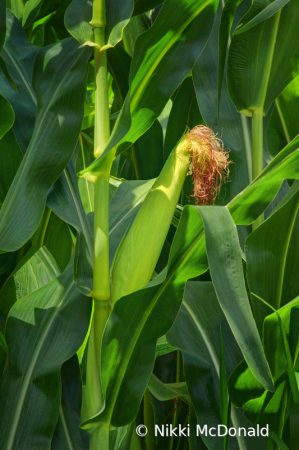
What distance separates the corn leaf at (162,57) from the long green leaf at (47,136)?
8 cm

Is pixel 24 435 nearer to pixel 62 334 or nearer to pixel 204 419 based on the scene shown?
pixel 62 334

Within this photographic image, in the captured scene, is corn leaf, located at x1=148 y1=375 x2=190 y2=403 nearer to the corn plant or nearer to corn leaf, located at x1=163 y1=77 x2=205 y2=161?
the corn plant

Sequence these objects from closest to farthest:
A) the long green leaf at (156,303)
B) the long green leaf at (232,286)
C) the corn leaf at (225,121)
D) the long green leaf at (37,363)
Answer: the long green leaf at (232,286) < the long green leaf at (156,303) < the long green leaf at (37,363) < the corn leaf at (225,121)

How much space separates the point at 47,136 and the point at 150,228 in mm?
209

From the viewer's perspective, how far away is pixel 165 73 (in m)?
0.62

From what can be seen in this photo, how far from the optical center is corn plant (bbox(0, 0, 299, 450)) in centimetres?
56

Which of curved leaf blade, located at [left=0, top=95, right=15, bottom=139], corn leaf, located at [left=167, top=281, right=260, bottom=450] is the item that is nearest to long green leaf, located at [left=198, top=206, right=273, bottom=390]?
corn leaf, located at [left=167, top=281, right=260, bottom=450]

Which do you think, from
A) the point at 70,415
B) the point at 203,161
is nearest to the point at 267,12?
the point at 203,161

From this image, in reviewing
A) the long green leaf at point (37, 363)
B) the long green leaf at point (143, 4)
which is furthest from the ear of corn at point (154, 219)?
the long green leaf at point (143, 4)

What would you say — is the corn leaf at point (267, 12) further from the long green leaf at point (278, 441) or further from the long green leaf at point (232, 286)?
the long green leaf at point (278, 441)

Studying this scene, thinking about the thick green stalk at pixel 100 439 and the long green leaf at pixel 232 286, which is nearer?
the long green leaf at pixel 232 286

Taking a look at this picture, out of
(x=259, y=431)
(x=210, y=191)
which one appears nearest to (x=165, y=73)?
(x=210, y=191)

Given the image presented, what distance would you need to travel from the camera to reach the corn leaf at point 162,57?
579mm

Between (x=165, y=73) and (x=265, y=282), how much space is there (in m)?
0.35
